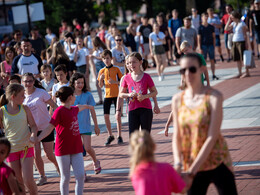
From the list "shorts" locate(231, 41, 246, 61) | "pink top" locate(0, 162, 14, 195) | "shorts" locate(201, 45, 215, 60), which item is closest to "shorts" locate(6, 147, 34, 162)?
"pink top" locate(0, 162, 14, 195)

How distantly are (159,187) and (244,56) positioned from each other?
1288cm

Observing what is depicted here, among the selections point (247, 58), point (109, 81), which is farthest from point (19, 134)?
point (247, 58)

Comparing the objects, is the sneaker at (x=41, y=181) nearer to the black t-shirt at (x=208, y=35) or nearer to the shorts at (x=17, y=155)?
the shorts at (x=17, y=155)

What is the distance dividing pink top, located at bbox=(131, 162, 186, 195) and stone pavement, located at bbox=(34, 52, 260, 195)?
266cm

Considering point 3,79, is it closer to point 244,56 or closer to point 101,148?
point 101,148

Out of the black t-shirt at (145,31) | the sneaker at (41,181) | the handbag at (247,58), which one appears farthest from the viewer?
the black t-shirt at (145,31)

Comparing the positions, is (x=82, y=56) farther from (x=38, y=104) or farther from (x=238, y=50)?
(x=38, y=104)

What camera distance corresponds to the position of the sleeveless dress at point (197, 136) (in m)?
4.36

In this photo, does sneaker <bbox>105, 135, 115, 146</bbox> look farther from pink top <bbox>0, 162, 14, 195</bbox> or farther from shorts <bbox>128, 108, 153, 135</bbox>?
pink top <bbox>0, 162, 14, 195</bbox>

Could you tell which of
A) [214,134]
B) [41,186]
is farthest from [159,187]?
[41,186]

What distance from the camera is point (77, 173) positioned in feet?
20.5

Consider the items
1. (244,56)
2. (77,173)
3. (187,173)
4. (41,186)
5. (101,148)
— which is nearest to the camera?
(187,173)


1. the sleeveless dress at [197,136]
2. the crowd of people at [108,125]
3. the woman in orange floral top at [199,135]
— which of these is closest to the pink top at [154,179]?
the crowd of people at [108,125]

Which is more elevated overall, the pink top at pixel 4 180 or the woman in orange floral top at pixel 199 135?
the woman in orange floral top at pixel 199 135
